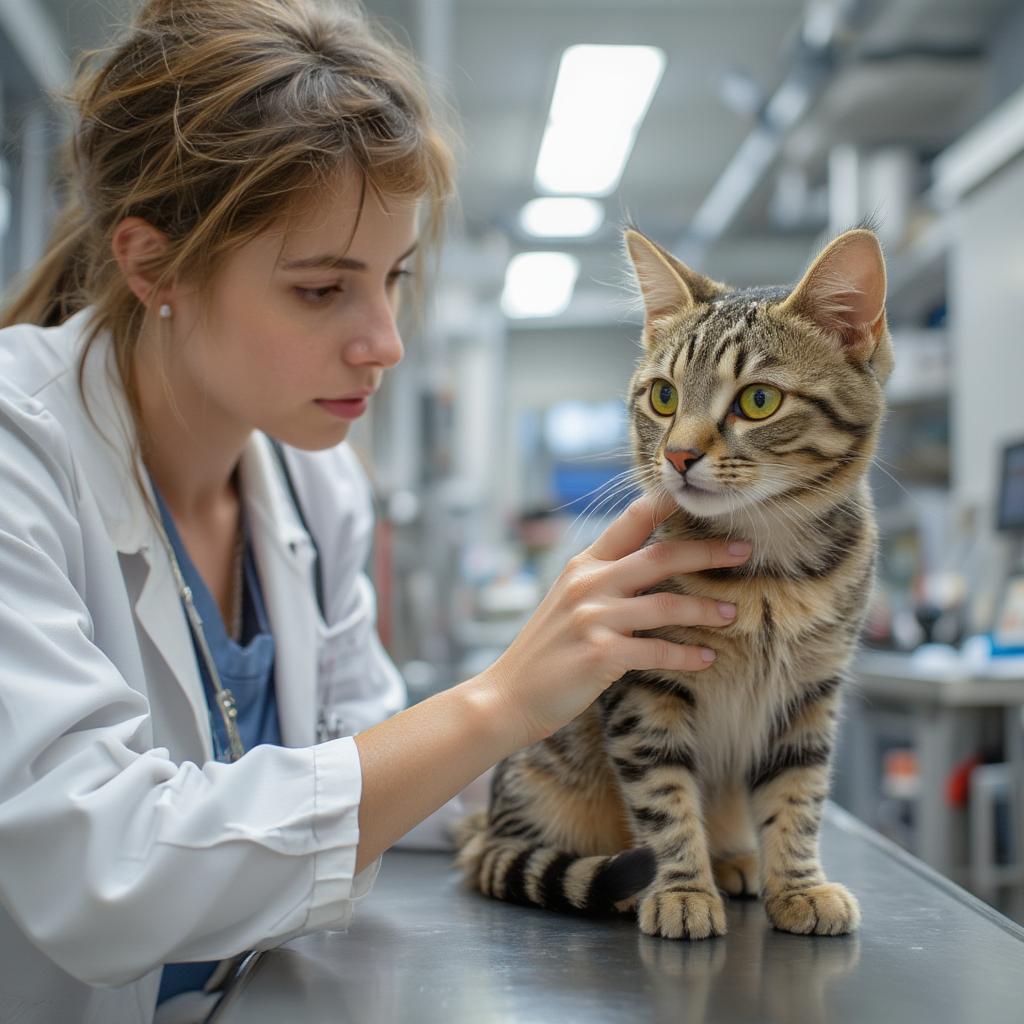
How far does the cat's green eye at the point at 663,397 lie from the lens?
44.1 inches

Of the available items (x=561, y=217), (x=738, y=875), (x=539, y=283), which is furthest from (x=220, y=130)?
(x=539, y=283)

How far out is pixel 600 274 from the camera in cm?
917

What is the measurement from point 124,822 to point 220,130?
2.48 ft

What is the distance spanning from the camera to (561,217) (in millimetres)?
7660

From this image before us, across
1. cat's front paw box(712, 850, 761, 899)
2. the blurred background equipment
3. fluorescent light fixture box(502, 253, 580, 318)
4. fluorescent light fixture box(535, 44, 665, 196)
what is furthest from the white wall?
fluorescent light fixture box(502, 253, 580, 318)

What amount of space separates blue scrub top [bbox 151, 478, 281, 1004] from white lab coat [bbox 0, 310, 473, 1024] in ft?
0.27

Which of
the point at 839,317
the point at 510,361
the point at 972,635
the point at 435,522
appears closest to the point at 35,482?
the point at 839,317

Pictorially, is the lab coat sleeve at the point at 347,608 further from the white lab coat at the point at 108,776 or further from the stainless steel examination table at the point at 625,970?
the stainless steel examination table at the point at 625,970

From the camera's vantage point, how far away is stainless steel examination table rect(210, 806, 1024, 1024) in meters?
0.73

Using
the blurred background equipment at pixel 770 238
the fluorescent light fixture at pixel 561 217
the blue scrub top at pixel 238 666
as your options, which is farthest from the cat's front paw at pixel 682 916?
the fluorescent light fixture at pixel 561 217

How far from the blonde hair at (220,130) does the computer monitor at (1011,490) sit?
230 cm

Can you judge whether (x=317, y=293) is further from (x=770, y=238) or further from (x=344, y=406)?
(x=770, y=238)

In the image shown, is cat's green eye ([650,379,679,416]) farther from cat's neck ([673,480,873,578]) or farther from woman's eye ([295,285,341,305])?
woman's eye ([295,285,341,305])

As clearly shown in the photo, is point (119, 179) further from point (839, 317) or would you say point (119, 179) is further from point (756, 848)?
point (756, 848)
